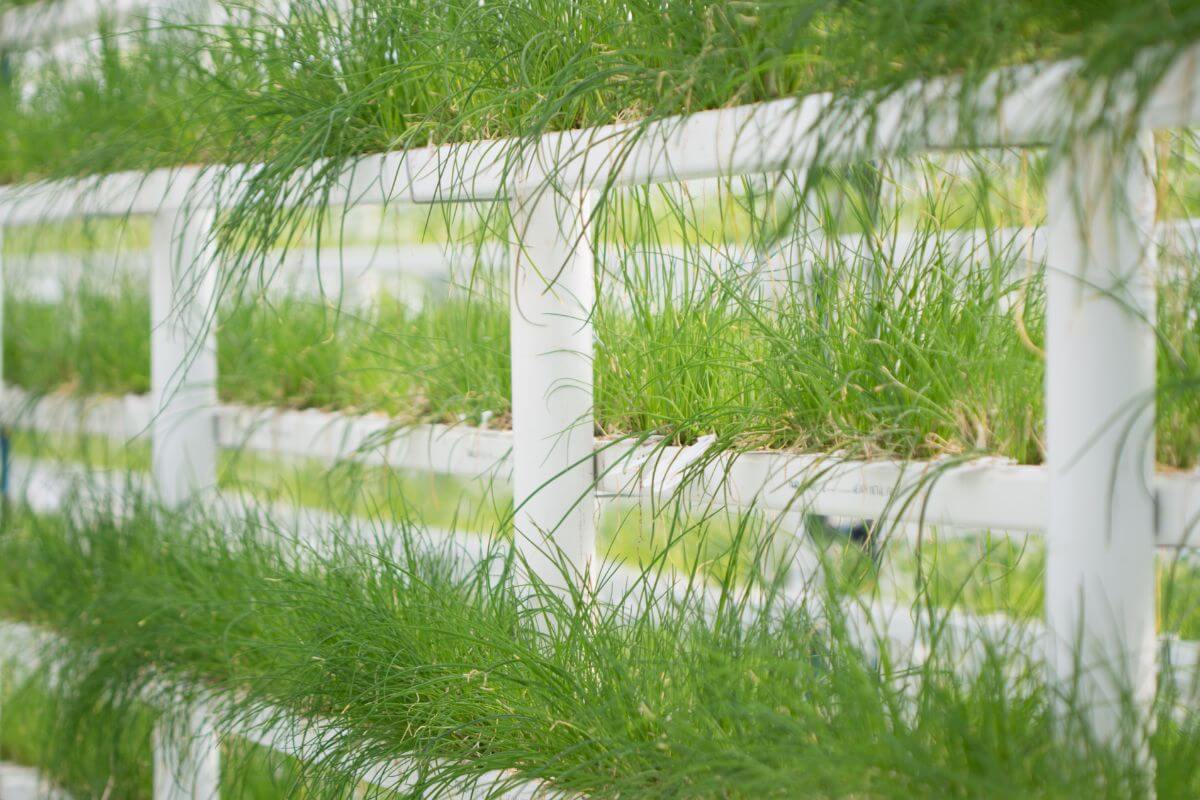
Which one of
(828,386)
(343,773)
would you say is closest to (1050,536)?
(828,386)

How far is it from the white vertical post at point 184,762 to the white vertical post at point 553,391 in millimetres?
480

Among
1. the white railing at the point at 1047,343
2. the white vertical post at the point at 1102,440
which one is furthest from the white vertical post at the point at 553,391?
the white vertical post at the point at 1102,440

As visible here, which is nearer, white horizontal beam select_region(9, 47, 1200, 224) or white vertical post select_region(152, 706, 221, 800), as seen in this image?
white horizontal beam select_region(9, 47, 1200, 224)

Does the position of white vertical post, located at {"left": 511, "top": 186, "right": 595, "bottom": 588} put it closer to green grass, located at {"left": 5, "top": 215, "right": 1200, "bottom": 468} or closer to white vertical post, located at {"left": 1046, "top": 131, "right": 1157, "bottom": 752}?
green grass, located at {"left": 5, "top": 215, "right": 1200, "bottom": 468}

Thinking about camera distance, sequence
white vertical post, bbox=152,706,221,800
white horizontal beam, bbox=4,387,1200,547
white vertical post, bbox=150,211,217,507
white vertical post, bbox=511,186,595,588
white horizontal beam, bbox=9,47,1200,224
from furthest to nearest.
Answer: white vertical post, bbox=150,211,217,507, white vertical post, bbox=152,706,221,800, white vertical post, bbox=511,186,595,588, white horizontal beam, bbox=4,387,1200,547, white horizontal beam, bbox=9,47,1200,224

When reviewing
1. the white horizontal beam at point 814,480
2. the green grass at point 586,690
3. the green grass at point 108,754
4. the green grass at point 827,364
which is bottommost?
the green grass at point 108,754

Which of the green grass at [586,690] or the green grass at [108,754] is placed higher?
the green grass at [586,690]

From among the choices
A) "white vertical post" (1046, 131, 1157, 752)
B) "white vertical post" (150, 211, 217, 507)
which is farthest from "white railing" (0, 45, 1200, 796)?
"white vertical post" (150, 211, 217, 507)

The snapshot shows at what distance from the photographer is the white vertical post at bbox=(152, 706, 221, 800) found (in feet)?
4.01

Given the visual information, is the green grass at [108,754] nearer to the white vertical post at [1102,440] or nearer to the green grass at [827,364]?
the green grass at [827,364]

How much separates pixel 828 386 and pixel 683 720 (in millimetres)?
231

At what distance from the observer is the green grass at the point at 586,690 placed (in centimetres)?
64

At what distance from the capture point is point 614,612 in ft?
2.68

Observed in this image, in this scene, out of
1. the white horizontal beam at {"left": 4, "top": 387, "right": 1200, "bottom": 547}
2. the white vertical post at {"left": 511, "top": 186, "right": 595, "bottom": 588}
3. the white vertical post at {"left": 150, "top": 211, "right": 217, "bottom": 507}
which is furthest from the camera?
the white vertical post at {"left": 150, "top": 211, "right": 217, "bottom": 507}
